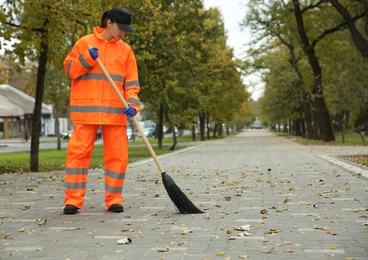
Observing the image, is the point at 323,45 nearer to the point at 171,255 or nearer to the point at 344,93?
the point at 344,93

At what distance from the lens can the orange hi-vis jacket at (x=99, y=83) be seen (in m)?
6.63

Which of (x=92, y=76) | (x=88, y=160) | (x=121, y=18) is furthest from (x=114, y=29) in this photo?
A: (x=88, y=160)

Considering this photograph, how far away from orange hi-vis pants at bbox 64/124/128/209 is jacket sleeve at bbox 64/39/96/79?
59 centimetres

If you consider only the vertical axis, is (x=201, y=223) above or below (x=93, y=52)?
below

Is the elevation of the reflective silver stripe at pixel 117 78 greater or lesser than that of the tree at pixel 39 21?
lesser

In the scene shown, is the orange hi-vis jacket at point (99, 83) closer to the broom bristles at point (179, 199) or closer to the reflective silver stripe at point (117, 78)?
the reflective silver stripe at point (117, 78)

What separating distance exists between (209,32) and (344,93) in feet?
21.8

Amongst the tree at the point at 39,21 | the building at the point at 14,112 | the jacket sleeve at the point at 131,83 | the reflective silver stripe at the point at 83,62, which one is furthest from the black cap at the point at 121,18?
the building at the point at 14,112

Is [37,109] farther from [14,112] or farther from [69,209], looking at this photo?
[14,112]

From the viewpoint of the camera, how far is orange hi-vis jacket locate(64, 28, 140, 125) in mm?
6633

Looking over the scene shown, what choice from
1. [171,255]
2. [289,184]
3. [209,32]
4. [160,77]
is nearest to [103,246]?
[171,255]

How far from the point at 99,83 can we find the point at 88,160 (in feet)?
2.81

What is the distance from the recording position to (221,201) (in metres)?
7.77

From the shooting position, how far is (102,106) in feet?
21.9
